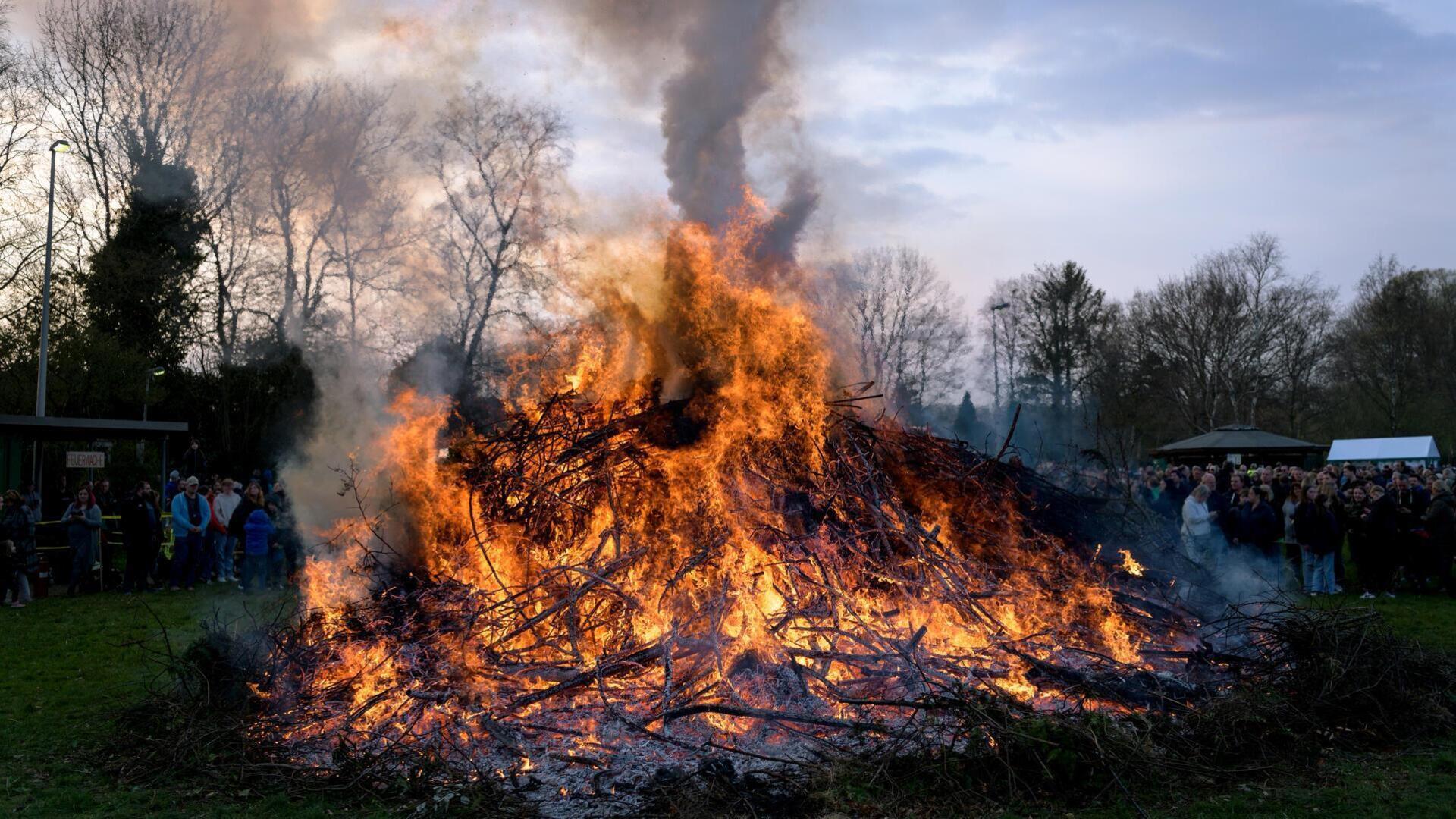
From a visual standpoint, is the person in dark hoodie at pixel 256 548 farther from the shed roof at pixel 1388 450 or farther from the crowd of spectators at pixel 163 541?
the shed roof at pixel 1388 450

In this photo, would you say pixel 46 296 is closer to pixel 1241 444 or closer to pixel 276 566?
pixel 276 566

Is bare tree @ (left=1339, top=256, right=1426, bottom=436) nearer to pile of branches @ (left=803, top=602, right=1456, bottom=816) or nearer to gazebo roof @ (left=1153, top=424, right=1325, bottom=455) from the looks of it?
gazebo roof @ (left=1153, top=424, right=1325, bottom=455)

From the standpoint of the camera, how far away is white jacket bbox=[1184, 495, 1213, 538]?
1178 centimetres

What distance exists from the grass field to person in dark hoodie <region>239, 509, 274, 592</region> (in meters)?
3.24

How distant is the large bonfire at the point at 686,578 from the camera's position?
236 inches

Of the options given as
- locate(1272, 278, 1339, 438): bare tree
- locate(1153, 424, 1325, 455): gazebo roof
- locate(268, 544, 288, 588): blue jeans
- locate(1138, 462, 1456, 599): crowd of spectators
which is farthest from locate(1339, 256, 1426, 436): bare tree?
locate(268, 544, 288, 588): blue jeans

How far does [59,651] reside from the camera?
9.41 metres

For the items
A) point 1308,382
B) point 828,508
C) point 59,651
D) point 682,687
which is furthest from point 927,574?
point 1308,382

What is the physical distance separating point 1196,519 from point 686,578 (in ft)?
25.3

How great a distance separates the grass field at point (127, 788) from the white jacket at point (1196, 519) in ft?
7.62

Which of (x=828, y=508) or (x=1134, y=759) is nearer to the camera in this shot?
(x=1134, y=759)

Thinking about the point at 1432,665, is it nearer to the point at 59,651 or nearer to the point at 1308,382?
the point at 59,651

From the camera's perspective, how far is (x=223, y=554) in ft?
48.3

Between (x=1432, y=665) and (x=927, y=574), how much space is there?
150 inches
